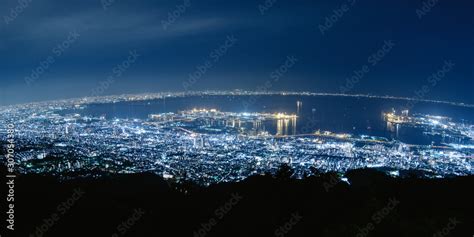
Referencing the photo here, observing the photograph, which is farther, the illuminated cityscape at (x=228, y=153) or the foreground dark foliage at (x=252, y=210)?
the illuminated cityscape at (x=228, y=153)

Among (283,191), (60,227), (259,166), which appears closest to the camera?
(60,227)

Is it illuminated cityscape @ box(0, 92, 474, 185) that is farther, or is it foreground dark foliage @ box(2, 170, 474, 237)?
illuminated cityscape @ box(0, 92, 474, 185)

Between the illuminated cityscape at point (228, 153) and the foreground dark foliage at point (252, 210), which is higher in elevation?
the foreground dark foliage at point (252, 210)

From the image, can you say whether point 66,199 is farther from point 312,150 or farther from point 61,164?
point 312,150

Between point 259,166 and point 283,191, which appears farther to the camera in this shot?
point 259,166

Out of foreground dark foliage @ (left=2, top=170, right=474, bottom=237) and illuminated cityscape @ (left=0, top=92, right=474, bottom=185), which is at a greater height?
foreground dark foliage @ (left=2, top=170, right=474, bottom=237)

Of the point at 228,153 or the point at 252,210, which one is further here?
the point at 228,153

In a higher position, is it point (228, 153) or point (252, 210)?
point (252, 210)

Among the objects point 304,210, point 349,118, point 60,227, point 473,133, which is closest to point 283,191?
point 304,210
